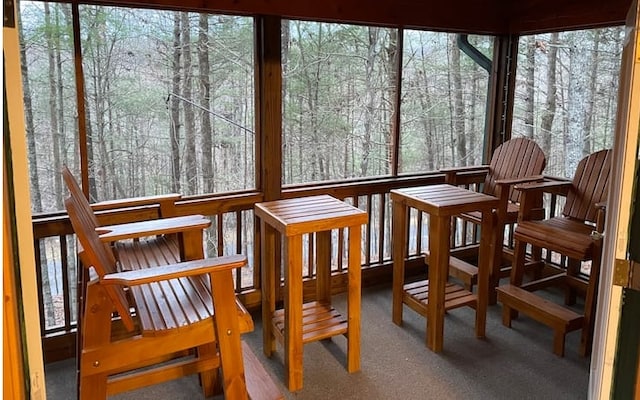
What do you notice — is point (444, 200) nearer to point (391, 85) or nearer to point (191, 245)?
point (391, 85)

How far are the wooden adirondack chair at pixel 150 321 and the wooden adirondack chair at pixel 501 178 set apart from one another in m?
1.91

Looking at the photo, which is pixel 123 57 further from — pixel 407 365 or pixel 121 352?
pixel 407 365

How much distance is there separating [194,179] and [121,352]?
1340 millimetres

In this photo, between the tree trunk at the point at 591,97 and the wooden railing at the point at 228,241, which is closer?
the wooden railing at the point at 228,241

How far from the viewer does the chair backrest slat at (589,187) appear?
3184 millimetres

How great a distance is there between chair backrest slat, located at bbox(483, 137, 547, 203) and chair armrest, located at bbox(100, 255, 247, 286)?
2.41 m

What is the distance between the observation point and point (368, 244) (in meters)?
3.83

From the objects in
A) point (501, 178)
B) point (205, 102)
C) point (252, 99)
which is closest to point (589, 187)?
point (501, 178)

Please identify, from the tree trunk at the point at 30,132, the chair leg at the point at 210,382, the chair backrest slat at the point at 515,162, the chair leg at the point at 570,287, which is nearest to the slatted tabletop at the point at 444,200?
the chair backrest slat at the point at 515,162

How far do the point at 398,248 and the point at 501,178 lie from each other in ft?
3.66

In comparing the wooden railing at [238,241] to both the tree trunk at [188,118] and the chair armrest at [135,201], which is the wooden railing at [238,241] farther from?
the tree trunk at [188,118]

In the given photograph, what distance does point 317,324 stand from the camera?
280cm

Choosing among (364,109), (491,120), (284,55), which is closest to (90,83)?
(284,55)

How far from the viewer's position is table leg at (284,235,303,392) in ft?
8.21
